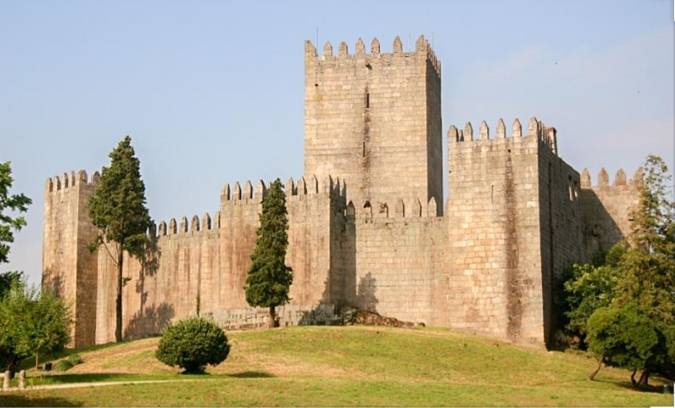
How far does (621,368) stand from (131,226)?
23.0 metres

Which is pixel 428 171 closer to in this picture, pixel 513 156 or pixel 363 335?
pixel 513 156

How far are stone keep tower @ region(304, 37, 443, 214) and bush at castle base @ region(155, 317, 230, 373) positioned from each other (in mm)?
19223

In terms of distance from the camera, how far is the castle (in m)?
52.4

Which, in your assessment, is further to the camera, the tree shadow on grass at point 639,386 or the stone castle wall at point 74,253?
the stone castle wall at point 74,253

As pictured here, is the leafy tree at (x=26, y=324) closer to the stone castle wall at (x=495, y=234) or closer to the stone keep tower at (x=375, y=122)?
the stone castle wall at (x=495, y=234)

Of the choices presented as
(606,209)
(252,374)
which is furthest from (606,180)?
(252,374)

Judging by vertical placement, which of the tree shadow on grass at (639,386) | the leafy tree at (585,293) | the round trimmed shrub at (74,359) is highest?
the leafy tree at (585,293)

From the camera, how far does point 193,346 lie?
139ft

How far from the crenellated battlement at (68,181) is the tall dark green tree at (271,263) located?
14.2 m

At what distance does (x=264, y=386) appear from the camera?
38281 millimetres

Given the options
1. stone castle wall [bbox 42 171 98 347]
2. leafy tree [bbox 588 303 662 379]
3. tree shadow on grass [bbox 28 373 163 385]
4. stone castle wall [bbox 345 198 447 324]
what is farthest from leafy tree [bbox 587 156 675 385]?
stone castle wall [bbox 42 171 98 347]

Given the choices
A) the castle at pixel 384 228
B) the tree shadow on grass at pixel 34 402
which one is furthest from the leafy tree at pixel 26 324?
the castle at pixel 384 228

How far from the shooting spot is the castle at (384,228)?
172ft

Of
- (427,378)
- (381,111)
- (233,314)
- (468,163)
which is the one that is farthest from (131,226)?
(427,378)
